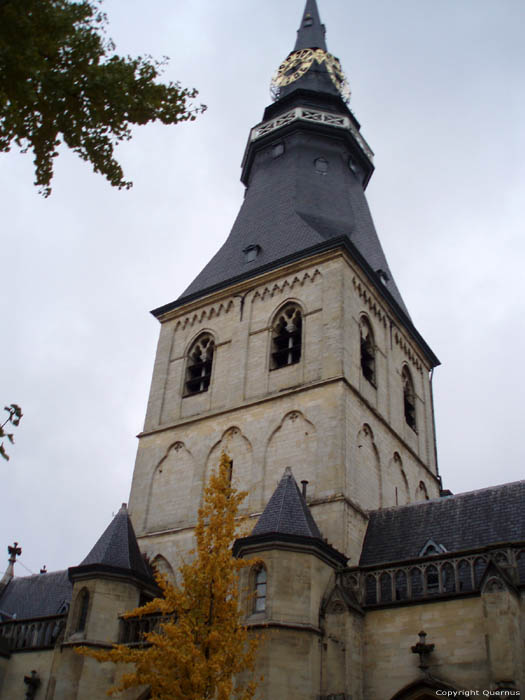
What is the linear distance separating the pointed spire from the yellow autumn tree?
29.3 meters

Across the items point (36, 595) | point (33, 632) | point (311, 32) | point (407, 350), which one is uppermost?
point (311, 32)

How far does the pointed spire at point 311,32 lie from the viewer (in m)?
37.4

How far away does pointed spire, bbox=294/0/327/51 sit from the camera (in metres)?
37.4

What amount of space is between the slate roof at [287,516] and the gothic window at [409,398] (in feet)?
30.0

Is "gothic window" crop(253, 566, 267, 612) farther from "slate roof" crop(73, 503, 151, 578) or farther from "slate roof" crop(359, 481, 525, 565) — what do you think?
"slate roof" crop(73, 503, 151, 578)

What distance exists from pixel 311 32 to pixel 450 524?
28225 mm

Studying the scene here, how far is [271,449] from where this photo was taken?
2173 cm

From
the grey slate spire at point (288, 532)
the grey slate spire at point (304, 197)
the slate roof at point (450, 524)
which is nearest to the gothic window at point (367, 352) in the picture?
the grey slate spire at point (304, 197)

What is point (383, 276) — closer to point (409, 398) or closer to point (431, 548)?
point (409, 398)

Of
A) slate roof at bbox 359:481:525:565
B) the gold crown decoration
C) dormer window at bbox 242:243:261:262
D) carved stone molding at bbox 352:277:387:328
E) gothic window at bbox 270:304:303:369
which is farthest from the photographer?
the gold crown decoration

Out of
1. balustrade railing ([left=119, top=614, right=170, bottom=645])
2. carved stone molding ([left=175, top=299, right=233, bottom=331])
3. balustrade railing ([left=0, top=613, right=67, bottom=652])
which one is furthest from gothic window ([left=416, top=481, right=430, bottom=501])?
balustrade railing ([left=0, top=613, right=67, bottom=652])

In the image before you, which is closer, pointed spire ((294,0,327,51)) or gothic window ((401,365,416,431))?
gothic window ((401,365,416,431))

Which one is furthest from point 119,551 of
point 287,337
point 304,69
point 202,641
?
point 304,69

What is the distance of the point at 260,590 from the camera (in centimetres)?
1648
